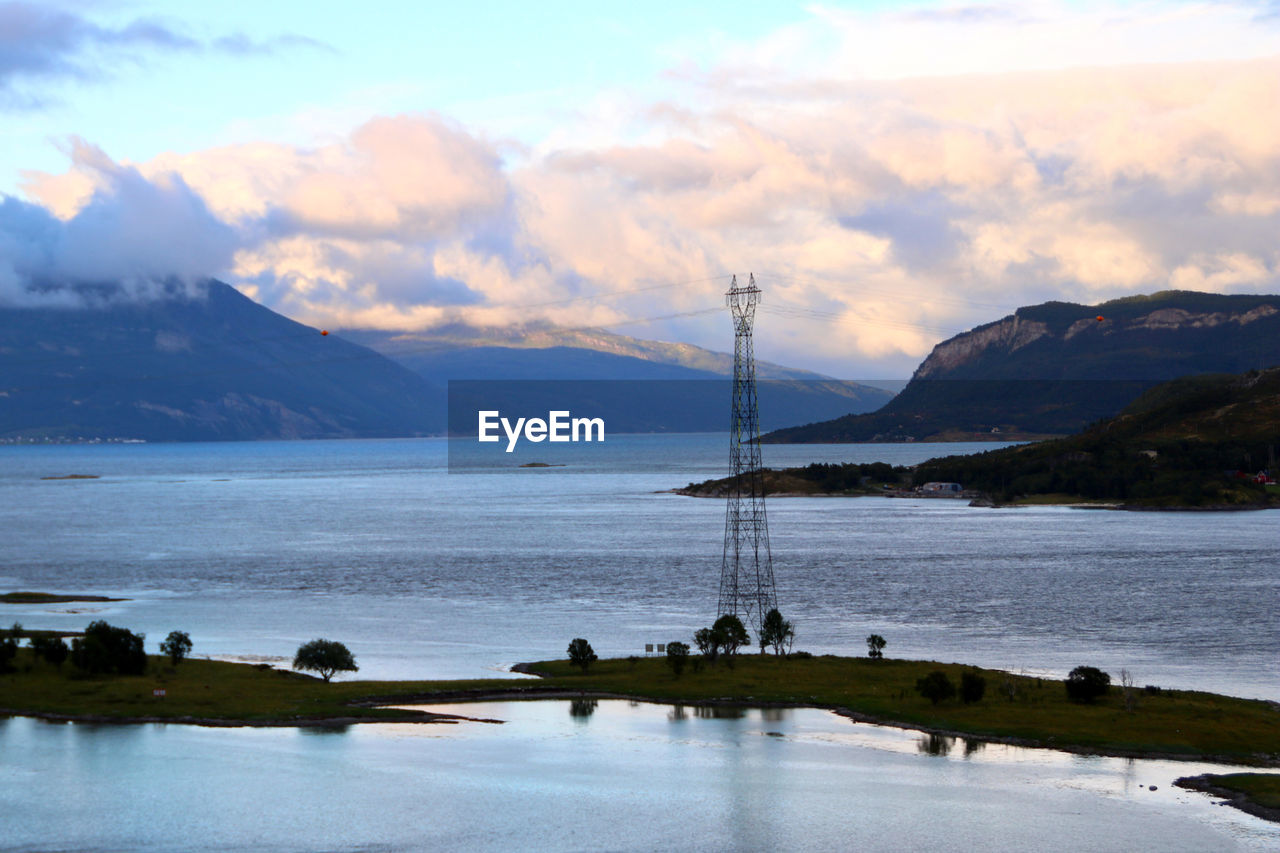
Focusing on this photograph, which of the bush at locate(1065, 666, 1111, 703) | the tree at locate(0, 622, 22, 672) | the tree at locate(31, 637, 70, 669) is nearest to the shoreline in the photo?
the bush at locate(1065, 666, 1111, 703)

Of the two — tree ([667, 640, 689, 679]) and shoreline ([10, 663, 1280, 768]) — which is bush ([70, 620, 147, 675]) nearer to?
shoreline ([10, 663, 1280, 768])

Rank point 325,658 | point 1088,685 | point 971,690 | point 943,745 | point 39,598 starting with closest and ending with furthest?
point 943,745
point 1088,685
point 971,690
point 325,658
point 39,598

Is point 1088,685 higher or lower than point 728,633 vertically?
lower

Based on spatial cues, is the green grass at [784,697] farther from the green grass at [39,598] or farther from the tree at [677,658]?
the green grass at [39,598]

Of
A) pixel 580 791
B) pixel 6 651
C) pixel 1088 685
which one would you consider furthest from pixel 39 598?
pixel 1088 685

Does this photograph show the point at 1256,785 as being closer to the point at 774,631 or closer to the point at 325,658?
the point at 774,631
